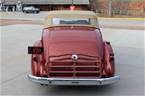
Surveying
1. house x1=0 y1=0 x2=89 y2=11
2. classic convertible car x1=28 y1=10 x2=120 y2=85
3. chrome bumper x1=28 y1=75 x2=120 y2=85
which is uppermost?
classic convertible car x1=28 y1=10 x2=120 y2=85

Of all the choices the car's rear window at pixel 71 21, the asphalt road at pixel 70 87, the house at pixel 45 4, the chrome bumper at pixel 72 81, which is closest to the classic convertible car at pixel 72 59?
the chrome bumper at pixel 72 81

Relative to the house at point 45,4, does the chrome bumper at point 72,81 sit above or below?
above

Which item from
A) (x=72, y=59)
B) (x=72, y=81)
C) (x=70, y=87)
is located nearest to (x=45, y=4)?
(x=70, y=87)

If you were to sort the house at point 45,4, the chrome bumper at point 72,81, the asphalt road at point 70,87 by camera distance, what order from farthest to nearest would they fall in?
the house at point 45,4, the asphalt road at point 70,87, the chrome bumper at point 72,81

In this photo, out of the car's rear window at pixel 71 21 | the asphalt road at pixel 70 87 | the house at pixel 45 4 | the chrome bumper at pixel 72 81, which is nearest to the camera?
the chrome bumper at pixel 72 81

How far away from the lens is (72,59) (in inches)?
343

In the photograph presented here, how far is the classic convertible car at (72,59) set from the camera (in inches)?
337

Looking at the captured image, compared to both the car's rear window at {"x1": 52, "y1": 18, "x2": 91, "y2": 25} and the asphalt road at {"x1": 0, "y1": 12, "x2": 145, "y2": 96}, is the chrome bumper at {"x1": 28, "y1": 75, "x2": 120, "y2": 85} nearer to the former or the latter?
the asphalt road at {"x1": 0, "y1": 12, "x2": 145, "y2": 96}

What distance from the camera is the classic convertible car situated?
8555mm

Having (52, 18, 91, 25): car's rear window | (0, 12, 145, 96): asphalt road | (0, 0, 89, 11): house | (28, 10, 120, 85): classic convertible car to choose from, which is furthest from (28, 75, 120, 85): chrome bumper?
(0, 0, 89, 11): house

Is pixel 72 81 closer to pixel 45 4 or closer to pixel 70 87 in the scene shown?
pixel 70 87

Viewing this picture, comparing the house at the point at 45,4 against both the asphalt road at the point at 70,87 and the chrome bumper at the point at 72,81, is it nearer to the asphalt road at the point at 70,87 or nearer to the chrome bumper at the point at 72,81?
the asphalt road at the point at 70,87

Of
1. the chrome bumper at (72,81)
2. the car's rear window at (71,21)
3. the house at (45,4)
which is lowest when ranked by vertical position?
the house at (45,4)

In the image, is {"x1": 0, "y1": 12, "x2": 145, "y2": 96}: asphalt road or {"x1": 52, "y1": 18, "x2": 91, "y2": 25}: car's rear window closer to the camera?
{"x1": 0, "y1": 12, "x2": 145, "y2": 96}: asphalt road
